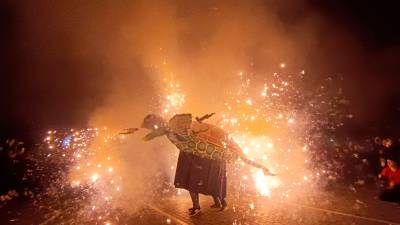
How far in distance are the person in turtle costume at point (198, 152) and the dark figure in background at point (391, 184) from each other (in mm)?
3273

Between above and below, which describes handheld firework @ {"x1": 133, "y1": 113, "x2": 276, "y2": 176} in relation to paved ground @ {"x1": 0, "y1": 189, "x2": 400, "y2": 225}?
above

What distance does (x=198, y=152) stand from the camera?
6.29 m

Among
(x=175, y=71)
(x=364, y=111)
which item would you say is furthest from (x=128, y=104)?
(x=364, y=111)

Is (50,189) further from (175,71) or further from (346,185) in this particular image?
(346,185)

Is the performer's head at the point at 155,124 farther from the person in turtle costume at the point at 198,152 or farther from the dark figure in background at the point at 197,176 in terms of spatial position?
the dark figure in background at the point at 197,176

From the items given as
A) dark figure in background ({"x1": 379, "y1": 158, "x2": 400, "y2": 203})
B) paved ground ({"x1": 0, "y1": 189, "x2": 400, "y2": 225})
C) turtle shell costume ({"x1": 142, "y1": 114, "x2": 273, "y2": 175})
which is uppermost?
turtle shell costume ({"x1": 142, "y1": 114, "x2": 273, "y2": 175})

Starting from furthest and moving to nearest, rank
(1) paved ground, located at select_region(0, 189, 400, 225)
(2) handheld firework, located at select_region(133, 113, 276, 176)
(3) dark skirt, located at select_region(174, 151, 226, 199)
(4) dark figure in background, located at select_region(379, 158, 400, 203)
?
(4) dark figure in background, located at select_region(379, 158, 400, 203) < (3) dark skirt, located at select_region(174, 151, 226, 199) < (2) handheld firework, located at select_region(133, 113, 276, 176) < (1) paved ground, located at select_region(0, 189, 400, 225)

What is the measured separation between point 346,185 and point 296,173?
1.41 m

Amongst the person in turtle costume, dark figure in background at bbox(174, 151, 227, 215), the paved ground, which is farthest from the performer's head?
the paved ground

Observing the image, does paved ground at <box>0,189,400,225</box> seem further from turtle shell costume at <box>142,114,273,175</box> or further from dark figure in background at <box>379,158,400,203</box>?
turtle shell costume at <box>142,114,273,175</box>

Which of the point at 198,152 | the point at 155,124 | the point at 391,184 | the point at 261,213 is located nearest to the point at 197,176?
the point at 198,152

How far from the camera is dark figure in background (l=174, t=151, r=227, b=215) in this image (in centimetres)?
632

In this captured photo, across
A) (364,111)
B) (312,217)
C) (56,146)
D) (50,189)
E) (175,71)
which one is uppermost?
(175,71)

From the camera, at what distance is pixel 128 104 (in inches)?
521
